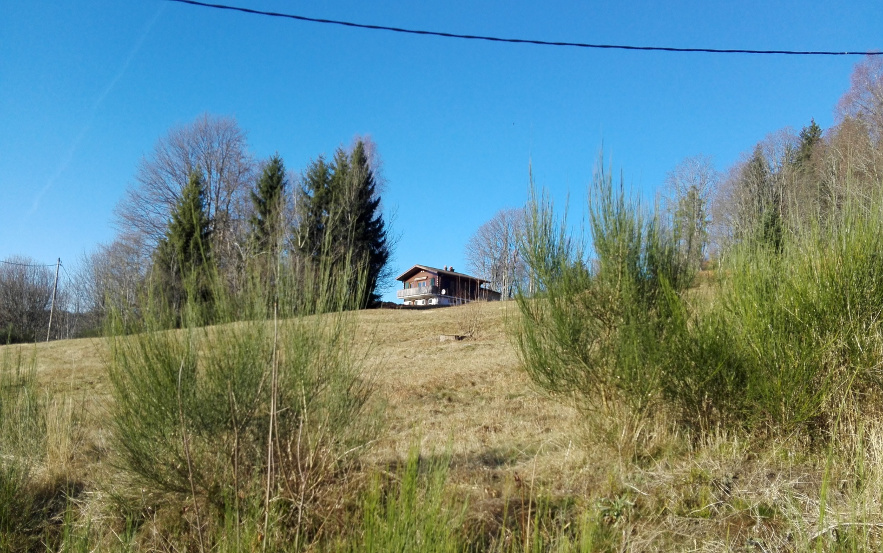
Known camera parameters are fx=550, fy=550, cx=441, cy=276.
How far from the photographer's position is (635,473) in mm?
4188

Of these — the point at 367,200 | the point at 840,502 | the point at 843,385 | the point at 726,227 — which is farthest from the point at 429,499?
the point at 367,200

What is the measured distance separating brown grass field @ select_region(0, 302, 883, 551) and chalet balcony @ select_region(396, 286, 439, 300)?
4038cm

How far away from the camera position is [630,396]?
184 inches

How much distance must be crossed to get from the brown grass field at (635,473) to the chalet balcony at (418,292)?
40.4m

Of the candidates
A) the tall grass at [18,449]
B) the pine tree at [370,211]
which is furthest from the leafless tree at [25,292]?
the tall grass at [18,449]

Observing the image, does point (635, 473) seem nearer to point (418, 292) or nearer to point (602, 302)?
point (602, 302)

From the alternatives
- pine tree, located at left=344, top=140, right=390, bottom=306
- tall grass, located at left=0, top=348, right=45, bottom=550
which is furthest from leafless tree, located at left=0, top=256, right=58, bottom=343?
tall grass, located at left=0, top=348, right=45, bottom=550

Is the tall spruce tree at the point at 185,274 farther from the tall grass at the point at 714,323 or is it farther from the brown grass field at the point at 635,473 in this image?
the tall grass at the point at 714,323

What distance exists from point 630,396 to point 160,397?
3.60 meters

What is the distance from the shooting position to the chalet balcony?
47.9 meters

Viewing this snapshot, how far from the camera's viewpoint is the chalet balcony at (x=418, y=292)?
47.9 metres

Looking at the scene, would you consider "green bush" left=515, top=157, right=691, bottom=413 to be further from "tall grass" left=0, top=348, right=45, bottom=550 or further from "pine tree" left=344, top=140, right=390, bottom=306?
"pine tree" left=344, top=140, right=390, bottom=306

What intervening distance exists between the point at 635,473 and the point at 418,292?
46.4 metres

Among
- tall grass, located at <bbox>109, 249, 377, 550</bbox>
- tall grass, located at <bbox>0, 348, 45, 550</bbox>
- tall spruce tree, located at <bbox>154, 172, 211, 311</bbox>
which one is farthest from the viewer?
tall grass, located at <bbox>0, 348, 45, 550</bbox>
